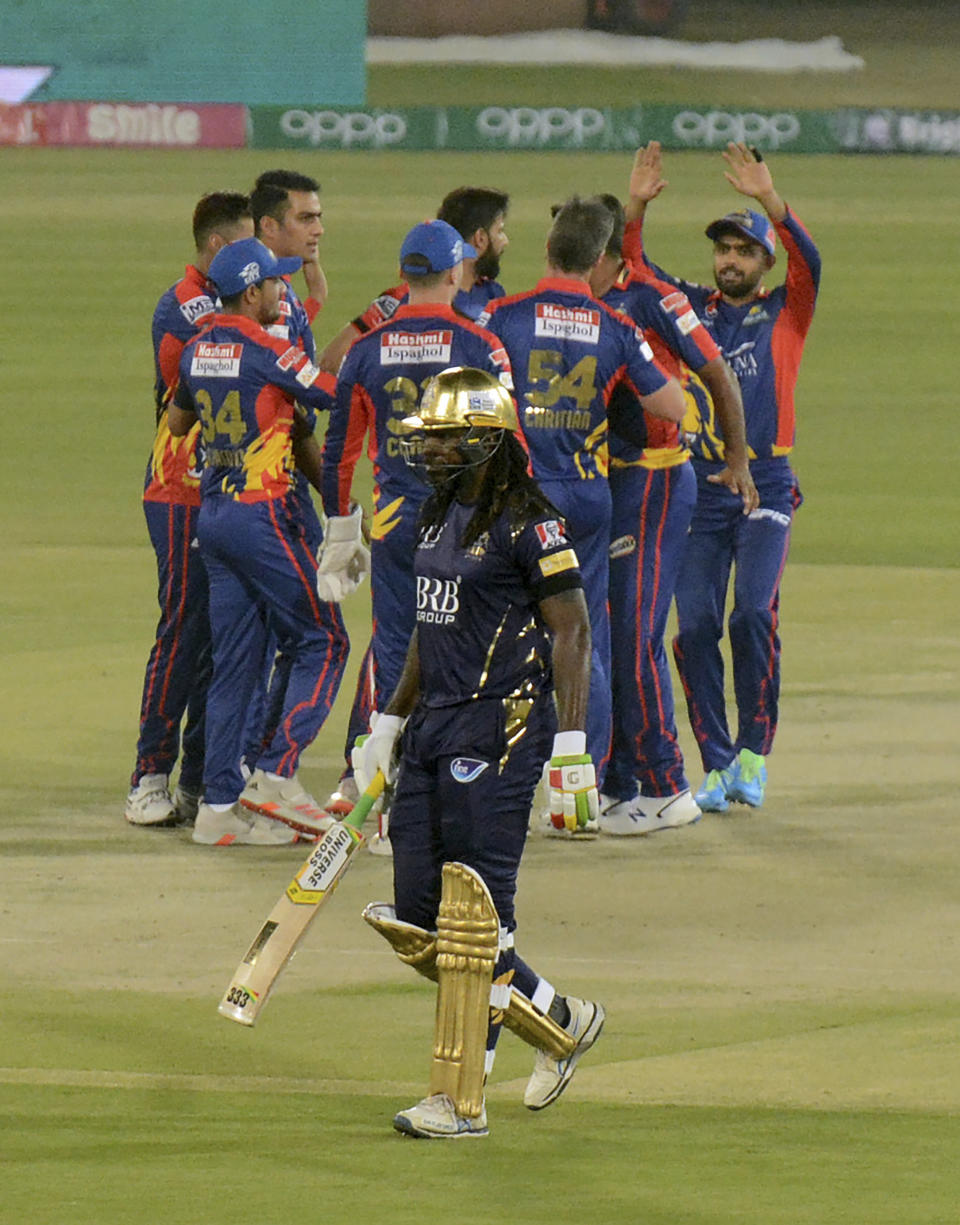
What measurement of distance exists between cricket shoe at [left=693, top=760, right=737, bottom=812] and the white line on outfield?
3.28 m

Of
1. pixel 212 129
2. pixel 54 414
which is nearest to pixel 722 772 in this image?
pixel 54 414

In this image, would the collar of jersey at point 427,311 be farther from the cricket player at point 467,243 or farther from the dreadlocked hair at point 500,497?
the dreadlocked hair at point 500,497

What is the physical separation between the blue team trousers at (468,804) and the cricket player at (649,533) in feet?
10.5

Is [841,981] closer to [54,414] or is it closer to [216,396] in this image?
[216,396]

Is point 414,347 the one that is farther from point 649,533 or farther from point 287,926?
point 287,926

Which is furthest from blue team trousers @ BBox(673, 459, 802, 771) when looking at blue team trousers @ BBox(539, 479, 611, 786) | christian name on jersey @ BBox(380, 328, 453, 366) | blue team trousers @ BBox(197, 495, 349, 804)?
christian name on jersey @ BBox(380, 328, 453, 366)

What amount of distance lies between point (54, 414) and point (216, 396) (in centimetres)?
1256

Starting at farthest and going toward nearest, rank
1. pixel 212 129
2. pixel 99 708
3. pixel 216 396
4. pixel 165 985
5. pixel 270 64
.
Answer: pixel 270 64 → pixel 212 129 → pixel 99 708 → pixel 216 396 → pixel 165 985

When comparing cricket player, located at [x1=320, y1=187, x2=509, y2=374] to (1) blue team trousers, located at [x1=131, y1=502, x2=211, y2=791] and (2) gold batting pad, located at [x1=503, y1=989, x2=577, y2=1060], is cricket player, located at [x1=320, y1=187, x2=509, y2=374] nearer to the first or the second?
(1) blue team trousers, located at [x1=131, y1=502, x2=211, y2=791]

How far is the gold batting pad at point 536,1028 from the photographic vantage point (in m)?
5.91

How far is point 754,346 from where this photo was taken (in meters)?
9.55

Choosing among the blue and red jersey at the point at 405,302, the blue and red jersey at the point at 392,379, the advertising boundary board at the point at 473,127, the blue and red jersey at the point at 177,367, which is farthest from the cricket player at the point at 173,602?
the advertising boundary board at the point at 473,127

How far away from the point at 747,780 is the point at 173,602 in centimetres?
234

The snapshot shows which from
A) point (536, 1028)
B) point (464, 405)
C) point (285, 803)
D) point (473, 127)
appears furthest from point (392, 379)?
point (473, 127)
